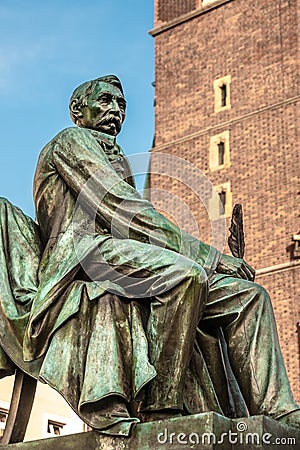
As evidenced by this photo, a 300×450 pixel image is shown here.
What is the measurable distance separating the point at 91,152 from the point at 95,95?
36cm

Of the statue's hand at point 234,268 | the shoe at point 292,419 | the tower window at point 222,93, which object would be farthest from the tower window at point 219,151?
the shoe at point 292,419

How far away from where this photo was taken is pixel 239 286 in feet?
14.0

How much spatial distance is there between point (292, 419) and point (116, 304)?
0.80 metres

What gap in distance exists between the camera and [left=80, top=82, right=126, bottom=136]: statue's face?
473cm

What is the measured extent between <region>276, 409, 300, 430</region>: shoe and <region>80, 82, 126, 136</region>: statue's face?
5.06 feet

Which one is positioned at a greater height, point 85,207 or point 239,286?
point 85,207

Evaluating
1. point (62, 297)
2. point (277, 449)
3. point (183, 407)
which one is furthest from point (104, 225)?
point (277, 449)

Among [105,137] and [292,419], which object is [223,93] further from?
[292,419]

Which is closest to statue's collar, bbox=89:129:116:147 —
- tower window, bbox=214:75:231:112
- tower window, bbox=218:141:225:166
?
tower window, bbox=218:141:225:166

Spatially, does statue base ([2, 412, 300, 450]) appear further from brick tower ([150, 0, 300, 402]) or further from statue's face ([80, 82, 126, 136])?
brick tower ([150, 0, 300, 402])

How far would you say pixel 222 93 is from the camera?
28.5 metres

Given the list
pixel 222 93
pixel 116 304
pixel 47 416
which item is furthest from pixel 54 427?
pixel 222 93

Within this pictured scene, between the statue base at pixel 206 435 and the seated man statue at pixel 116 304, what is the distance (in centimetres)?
7

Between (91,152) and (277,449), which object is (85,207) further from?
(277,449)
